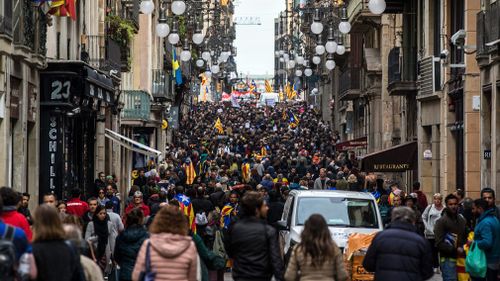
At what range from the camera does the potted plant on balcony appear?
45.8 meters

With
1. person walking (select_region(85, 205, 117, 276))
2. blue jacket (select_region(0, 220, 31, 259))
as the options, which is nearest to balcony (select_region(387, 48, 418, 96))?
person walking (select_region(85, 205, 117, 276))

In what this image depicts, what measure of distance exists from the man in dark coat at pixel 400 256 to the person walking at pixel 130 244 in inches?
155

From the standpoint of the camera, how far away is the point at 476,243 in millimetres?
18094

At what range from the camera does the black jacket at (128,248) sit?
17.1 m

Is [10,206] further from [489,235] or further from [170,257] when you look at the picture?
[489,235]

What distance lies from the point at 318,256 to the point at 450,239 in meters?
7.14

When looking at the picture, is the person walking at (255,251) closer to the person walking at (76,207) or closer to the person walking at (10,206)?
the person walking at (10,206)

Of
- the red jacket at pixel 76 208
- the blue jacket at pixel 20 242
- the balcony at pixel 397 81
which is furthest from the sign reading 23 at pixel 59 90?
the blue jacket at pixel 20 242

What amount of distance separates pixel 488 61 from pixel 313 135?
5640 centimetres

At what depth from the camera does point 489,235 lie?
17938 millimetres

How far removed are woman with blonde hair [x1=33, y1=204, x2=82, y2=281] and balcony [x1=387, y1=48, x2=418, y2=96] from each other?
3085 cm

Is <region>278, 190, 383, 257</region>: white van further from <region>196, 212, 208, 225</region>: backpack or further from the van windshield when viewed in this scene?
<region>196, 212, 208, 225</region>: backpack

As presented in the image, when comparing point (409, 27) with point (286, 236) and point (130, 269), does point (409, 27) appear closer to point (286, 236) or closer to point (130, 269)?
point (286, 236)

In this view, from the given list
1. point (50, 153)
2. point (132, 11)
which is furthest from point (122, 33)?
point (50, 153)
